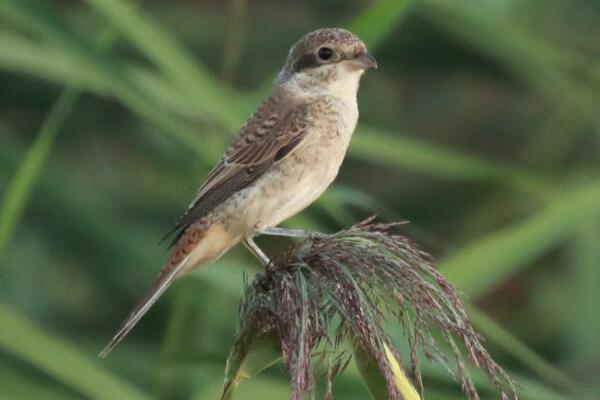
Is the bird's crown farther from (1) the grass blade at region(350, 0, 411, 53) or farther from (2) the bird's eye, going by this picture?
(1) the grass blade at region(350, 0, 411, 53)

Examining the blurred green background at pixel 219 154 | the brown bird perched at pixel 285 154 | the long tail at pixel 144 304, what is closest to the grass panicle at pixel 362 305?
the long tail at pixel 144 304

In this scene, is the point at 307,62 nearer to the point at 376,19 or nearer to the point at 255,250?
the point at 376,19

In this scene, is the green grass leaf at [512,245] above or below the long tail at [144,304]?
above

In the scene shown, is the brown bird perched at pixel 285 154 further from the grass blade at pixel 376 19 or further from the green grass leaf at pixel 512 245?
the green grass leaf at pixel 512 245

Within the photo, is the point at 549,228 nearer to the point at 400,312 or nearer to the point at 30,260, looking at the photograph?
the point at 400,312

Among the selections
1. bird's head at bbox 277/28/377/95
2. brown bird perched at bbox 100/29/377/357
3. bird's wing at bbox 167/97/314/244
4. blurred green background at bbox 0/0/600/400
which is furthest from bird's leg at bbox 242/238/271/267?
bird's head at bbox 277/28/377/95

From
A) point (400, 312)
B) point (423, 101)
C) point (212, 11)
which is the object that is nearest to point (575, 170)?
point (423, 101)

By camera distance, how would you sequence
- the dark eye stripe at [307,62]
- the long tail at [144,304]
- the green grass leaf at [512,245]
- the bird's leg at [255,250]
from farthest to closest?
the green grass leaf at [512,245] → the dark eye stripe at [307,62] → the bird's leg at [255,250] → the long tail at [144,304]
